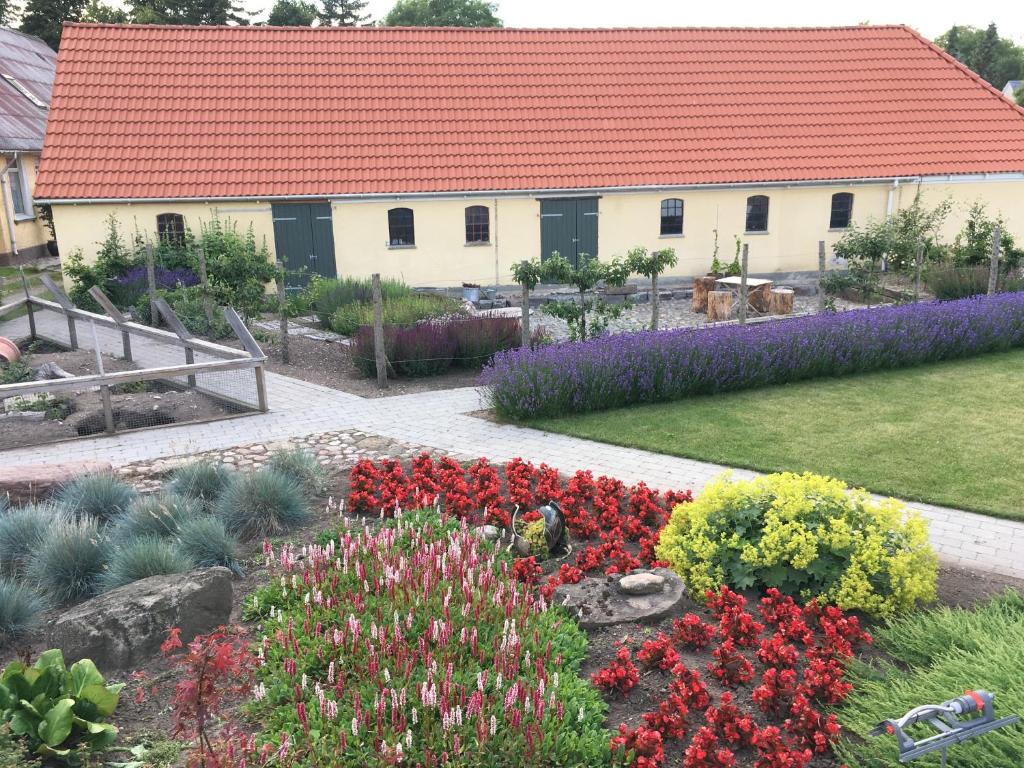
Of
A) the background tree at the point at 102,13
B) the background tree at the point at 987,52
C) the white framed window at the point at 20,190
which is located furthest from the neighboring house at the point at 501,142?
the background tree at the point at 987,52

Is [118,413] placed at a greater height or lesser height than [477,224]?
lesser

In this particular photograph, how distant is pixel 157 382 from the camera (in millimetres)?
13133

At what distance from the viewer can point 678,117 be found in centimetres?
2306

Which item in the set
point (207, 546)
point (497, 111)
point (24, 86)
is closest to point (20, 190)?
point (24, 86)

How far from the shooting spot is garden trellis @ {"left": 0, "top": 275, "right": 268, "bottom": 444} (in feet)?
36.5

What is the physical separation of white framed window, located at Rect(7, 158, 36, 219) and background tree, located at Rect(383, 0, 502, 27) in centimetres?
2836

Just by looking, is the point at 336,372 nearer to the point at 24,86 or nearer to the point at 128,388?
the point at 128,388

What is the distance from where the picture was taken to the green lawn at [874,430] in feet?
29.6

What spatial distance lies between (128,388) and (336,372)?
3.29 meters

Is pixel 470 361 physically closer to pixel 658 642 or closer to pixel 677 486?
pixel 677 486

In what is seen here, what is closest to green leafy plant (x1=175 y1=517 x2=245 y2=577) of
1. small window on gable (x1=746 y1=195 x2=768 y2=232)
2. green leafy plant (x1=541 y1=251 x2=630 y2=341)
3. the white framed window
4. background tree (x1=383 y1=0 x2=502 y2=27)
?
green leafy plant (x1=541 y1=251 x2=630 y2=341)

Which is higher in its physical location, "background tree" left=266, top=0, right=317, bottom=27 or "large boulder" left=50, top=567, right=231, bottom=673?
"background tree" left=266, top=0, right=317, bottom=27

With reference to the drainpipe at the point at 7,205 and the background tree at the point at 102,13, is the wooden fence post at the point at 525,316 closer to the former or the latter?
the drainpipe at the point at 7,205

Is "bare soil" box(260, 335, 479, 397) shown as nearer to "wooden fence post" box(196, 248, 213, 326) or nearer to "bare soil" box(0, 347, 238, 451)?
"wooden fence post" box(196, 248, 213, 326)
